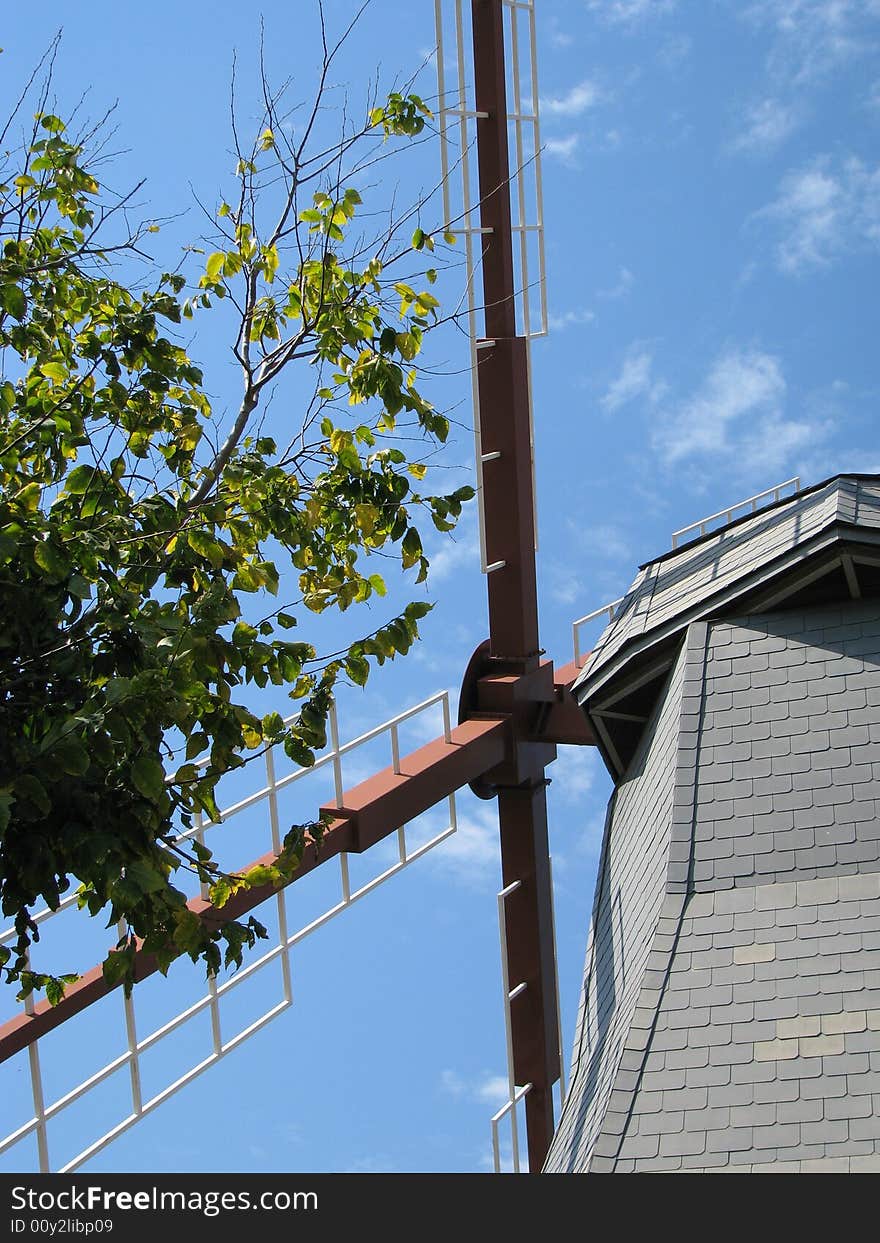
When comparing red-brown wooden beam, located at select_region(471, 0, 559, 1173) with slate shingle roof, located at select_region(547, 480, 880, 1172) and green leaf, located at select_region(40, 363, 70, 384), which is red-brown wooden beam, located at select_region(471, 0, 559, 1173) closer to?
slate shingle roof, located at select_region(547, 480, 880, 1172)

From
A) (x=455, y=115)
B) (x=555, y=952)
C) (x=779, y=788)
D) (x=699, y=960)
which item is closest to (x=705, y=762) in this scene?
(x=779, y=788)

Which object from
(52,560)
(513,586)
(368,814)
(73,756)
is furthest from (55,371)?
(513,586)

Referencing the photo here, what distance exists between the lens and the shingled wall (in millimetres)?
7047

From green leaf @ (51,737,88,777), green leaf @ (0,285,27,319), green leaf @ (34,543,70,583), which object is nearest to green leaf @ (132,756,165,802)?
green leaf @ (51,737,88,777)

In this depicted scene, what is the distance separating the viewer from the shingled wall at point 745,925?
7047 mm

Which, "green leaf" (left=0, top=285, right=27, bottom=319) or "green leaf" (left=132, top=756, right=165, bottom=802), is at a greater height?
"green leaf" (left=0, top=285, right=27, bottom=319)

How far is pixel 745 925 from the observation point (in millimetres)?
7992

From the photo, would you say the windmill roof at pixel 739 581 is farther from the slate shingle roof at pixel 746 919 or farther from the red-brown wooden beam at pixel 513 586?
the red-brown wooden beam at pixel 513 586

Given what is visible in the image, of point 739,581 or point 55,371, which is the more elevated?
point 55,371

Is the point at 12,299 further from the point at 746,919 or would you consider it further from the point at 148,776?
the point at 746,919

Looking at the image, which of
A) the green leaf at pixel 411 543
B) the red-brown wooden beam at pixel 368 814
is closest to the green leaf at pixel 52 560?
the green leaf at pixel 411 543
